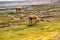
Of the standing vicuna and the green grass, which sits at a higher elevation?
the standing vicuna

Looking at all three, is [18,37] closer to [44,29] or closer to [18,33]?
[18,33]

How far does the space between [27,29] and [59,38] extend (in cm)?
333

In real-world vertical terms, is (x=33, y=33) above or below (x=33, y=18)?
below

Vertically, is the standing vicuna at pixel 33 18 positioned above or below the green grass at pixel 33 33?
above

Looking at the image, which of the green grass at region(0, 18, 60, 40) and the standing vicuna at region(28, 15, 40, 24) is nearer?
the green grass at region(0, 18, 60, 40)

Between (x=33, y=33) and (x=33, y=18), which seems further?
(x=33, y=18)

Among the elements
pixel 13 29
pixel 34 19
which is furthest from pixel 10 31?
pixel 34 19

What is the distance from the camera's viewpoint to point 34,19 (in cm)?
1577

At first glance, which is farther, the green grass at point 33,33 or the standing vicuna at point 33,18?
the standing vicuna at point 33,18

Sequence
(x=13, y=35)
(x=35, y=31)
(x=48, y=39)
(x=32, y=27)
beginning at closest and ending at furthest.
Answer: (x=48, y=39), (x=13, y=35), (x=35, y=31), (x=32, y=27)

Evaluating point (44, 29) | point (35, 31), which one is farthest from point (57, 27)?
point (35, 31)

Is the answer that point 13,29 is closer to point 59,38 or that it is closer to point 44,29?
point 44,29

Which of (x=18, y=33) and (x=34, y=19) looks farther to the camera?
(x=34, y=19)

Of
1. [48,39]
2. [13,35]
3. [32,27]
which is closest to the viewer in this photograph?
[48,39]
